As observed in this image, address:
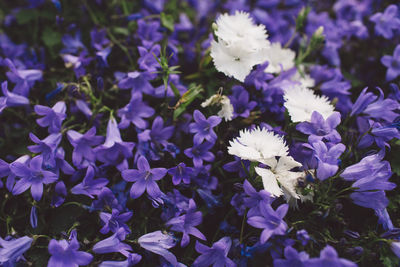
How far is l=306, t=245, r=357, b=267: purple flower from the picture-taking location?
1.08m

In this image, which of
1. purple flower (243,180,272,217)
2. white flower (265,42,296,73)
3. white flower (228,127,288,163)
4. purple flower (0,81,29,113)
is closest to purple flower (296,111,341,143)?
white flower (228,127,288,163)

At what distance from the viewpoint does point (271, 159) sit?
133cm

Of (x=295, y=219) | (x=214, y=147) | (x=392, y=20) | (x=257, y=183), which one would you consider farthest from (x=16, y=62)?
(x=392, y=20)

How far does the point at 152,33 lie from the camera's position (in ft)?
6.13

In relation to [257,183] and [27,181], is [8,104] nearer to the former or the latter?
[27,181]

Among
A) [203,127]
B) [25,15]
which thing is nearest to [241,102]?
[203,127]

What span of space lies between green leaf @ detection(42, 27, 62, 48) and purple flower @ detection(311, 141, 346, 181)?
1.58m

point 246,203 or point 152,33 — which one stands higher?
point 152,33

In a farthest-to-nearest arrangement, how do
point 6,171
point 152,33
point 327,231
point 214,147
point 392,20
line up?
point 392,20 < point 152,33 < point 214,147 < point 6,171 < point 327,231

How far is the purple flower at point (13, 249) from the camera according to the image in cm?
131

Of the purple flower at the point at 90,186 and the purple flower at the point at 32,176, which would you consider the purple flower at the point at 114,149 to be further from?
the purple flower at the point at 32,176

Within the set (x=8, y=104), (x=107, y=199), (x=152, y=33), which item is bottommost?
(x=107, y=199)

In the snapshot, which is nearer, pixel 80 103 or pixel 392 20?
pixel 80 103

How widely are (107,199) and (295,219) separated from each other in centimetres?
80
